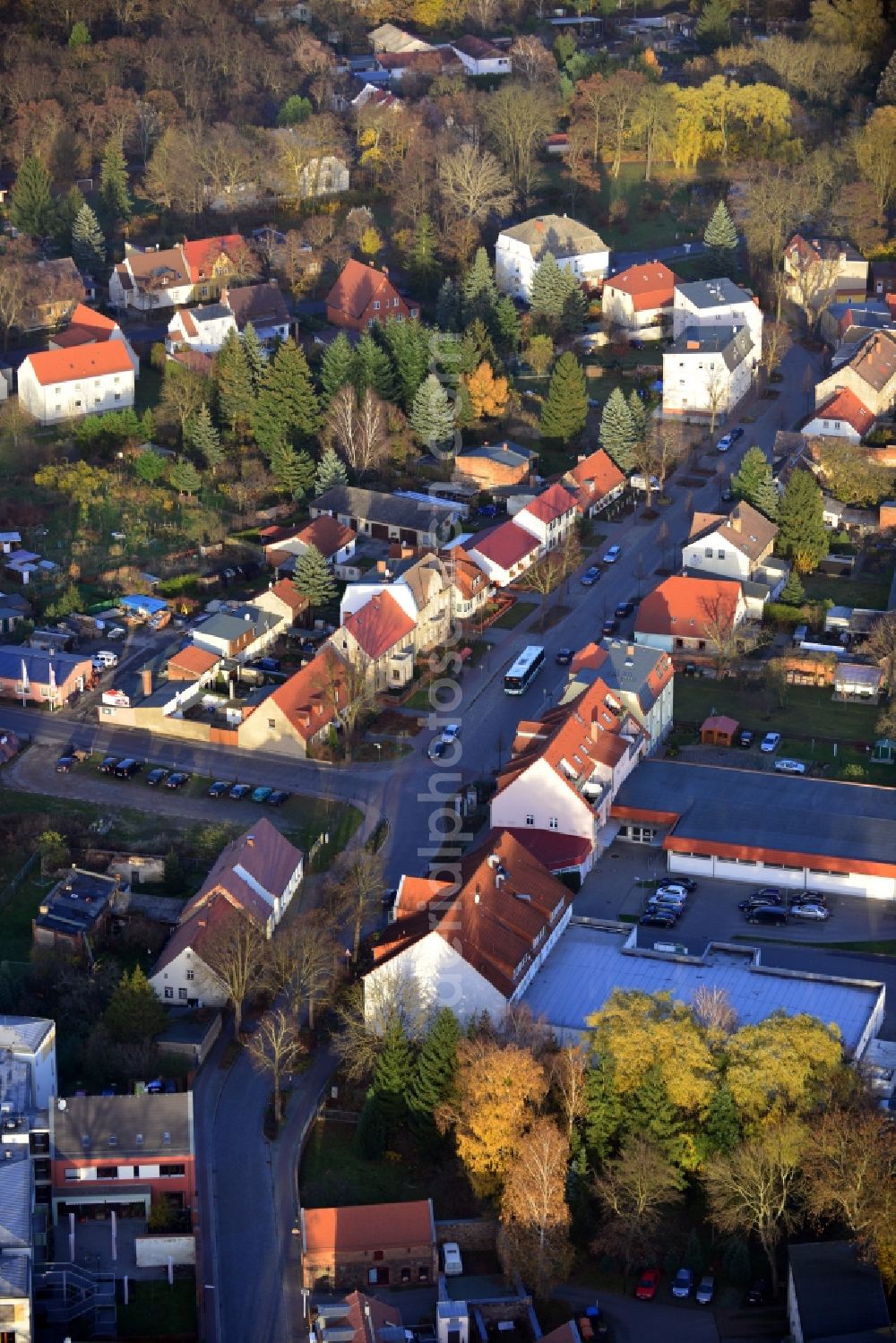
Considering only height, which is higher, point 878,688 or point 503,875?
point 503,875

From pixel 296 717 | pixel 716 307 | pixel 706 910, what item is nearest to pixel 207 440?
pixel 296 717

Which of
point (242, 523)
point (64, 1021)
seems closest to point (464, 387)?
point (242, 523)

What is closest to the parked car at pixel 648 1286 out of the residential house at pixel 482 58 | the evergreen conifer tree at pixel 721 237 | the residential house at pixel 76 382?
the residential house at pixel 76 382

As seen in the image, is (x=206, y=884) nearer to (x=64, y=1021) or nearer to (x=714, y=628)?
(x=64, y=1021)

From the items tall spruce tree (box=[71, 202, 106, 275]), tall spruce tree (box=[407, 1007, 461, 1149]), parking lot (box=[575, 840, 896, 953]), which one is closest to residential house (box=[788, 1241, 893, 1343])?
tall spruce tree (box=[407, 1007, 461, 1149])

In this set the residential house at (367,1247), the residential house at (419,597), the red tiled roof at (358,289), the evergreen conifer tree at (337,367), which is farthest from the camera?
the red tiled roof at (358,289)

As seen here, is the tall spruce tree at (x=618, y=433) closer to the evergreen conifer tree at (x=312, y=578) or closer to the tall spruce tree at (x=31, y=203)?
the evergreen conifer tree at (x=312, y=578)

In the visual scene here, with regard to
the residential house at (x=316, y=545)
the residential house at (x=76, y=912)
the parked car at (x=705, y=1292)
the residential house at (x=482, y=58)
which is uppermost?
the parked car at (x=705, y=1292)
